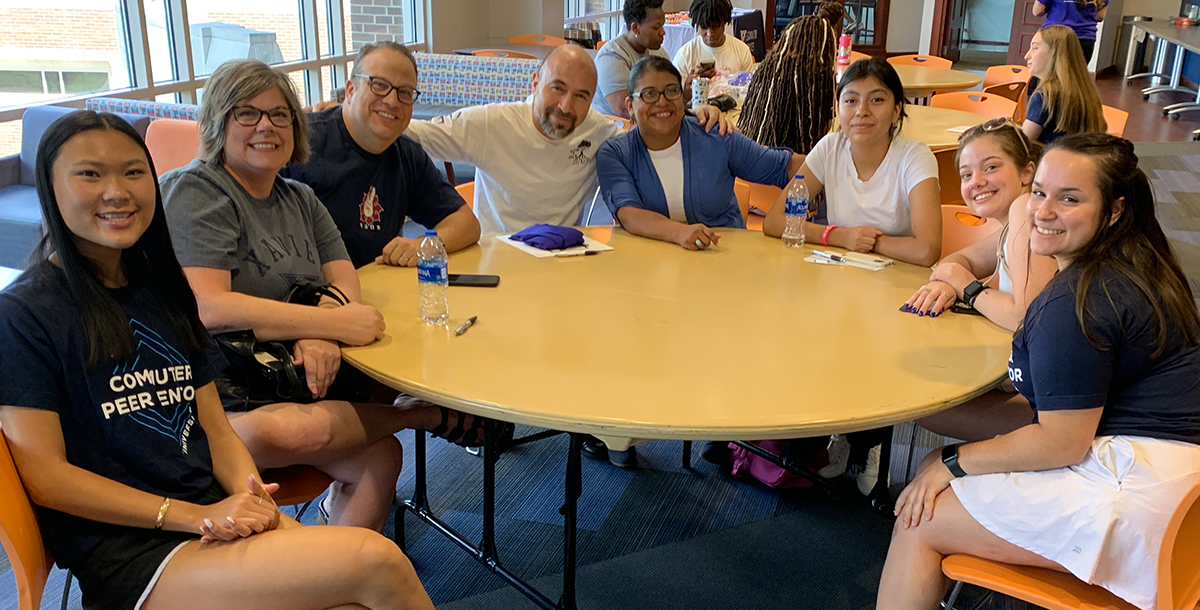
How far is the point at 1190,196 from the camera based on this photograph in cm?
671

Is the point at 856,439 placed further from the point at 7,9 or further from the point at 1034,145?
the point at 7,9

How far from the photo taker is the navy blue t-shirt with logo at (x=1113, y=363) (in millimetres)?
1562

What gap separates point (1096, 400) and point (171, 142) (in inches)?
150

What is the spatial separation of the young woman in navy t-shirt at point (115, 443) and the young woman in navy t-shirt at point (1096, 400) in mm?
1135

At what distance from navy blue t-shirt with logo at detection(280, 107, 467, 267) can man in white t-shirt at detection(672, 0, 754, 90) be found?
3660 mm

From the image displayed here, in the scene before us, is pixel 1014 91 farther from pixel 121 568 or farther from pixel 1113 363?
pixel 121 568

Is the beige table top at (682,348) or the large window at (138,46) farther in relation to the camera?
the large window at (138,46)

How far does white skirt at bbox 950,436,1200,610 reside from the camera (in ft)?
5.14

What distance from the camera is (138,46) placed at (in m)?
4.88

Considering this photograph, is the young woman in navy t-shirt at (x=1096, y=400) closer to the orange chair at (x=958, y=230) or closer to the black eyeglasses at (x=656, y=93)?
the orange chair at (x=958, y=230)

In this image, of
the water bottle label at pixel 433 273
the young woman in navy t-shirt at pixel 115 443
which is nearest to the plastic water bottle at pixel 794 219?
the water bottle label at pixel 433 273

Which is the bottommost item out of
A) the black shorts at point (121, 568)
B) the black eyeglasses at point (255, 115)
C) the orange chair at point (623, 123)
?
the black shorts at point (121, 568)

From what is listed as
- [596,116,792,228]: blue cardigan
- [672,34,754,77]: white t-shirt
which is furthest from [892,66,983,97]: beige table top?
[596,116,792,228]: blue cardigan

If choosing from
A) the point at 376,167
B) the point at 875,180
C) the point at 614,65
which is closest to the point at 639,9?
the point at 614,65
